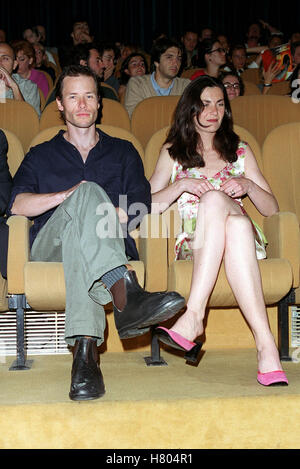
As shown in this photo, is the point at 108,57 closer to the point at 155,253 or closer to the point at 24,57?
the point at 24,57

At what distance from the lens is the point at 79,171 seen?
62.5 inches

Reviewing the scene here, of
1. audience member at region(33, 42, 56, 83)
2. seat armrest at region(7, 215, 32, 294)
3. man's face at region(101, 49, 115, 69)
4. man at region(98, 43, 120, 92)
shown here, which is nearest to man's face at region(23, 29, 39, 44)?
audience member at region(33, 42, 56, 83)

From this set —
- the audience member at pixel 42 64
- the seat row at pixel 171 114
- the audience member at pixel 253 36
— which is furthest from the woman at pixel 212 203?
the audience member at pixel 253 36

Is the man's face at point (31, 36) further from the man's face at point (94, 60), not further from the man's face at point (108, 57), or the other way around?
the man's face at point (94, 60)

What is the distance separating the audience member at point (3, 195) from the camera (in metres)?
1.42

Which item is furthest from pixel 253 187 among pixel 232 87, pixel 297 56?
pixel 297 56

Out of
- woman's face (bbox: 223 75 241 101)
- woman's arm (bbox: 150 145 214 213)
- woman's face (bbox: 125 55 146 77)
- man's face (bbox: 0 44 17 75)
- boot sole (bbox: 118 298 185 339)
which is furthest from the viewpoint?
woman's face (bbox: 125 55 146 77)

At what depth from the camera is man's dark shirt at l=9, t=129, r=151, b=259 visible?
5.14ft

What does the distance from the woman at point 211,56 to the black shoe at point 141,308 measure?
84.2 inches

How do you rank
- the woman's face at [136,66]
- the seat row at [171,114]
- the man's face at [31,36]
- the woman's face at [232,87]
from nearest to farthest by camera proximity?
the seat row at [171,114], the woman's face at [232,87], the woman's face at [136,66], the man's face at [31,36]

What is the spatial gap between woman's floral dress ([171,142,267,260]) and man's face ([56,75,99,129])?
0.29 meters

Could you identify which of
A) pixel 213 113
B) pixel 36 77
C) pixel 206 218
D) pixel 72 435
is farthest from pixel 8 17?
pixel 72 435

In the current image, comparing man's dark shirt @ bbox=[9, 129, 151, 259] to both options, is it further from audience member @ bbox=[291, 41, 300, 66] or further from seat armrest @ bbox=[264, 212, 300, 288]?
audience member @ bbox=[291, 41, 300, 66]

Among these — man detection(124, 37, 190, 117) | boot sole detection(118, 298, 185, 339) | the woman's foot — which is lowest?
the woman's foot
